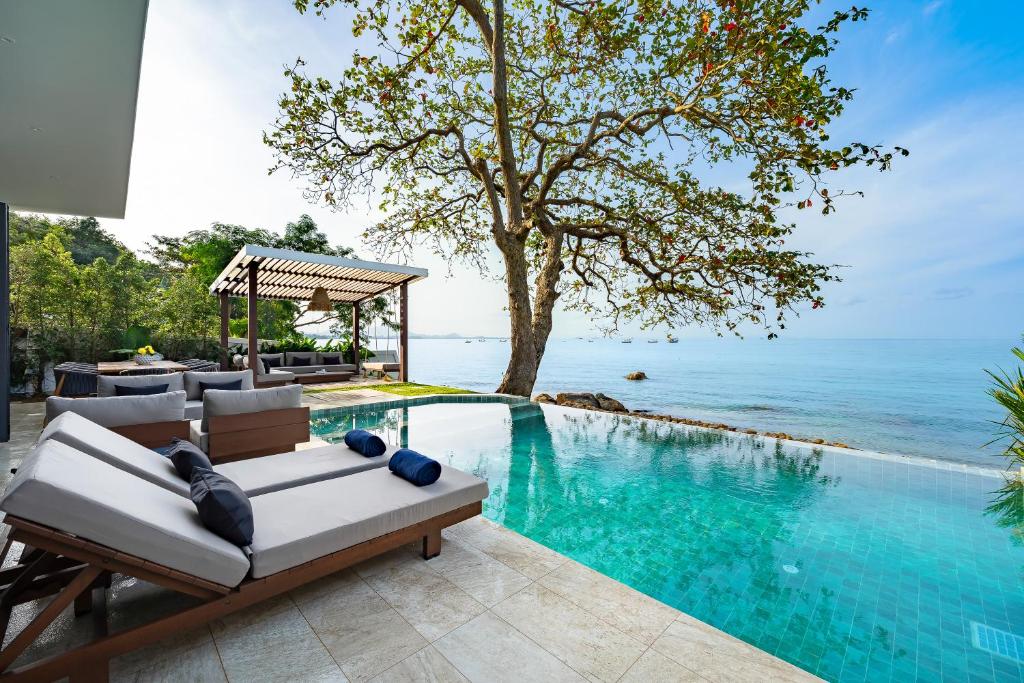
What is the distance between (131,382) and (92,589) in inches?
138

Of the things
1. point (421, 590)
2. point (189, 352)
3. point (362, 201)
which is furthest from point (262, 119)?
point (421, 590)

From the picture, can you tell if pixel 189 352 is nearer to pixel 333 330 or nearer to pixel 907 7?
pixel 333 330

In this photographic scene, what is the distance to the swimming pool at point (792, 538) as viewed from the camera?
7.13 feet

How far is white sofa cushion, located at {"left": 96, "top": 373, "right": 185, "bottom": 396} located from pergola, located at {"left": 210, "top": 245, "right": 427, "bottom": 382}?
369 cm

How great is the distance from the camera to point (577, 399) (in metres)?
11.7

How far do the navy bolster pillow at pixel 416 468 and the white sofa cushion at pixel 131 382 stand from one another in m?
3.73

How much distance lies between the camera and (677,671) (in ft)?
5.55

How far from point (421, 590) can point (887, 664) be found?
227 centimetres

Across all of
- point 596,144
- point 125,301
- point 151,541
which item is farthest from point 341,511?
point 125,301

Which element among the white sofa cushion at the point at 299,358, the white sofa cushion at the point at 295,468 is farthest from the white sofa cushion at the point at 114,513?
the white sofa cushion at the point at 299,358

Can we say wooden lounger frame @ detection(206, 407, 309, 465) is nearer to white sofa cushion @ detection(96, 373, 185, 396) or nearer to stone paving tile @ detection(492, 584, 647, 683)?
white sofa cushion @ detection(96, 373, 185, 396)

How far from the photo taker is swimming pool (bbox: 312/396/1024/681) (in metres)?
2.17

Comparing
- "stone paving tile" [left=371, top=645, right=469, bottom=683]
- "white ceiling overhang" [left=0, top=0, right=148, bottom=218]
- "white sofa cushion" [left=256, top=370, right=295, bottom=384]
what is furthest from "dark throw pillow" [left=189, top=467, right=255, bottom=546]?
"white sofa cushion" [left=256, top=370, right=295, bottom=384]

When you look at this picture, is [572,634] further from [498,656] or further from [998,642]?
[998,642]
